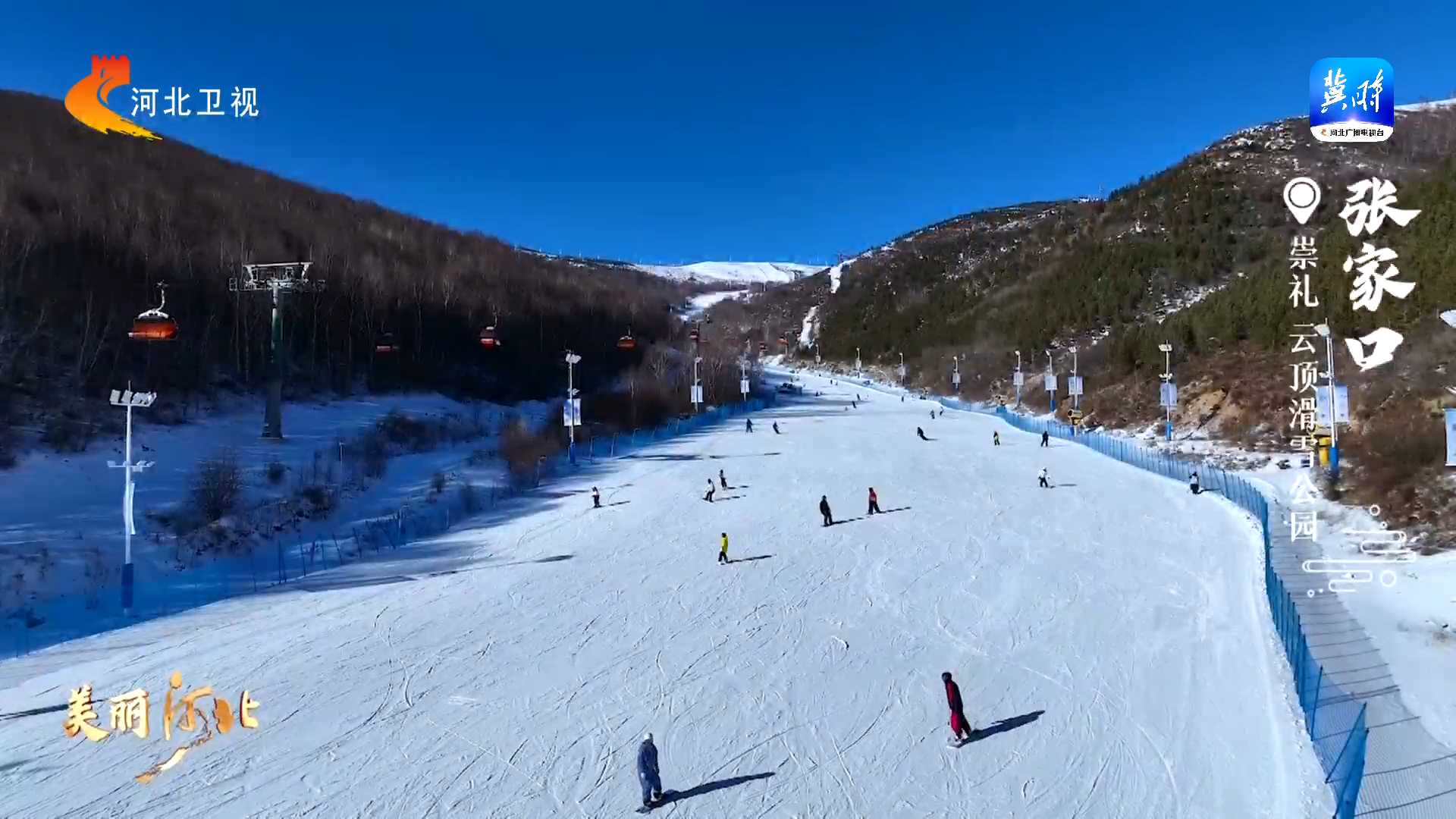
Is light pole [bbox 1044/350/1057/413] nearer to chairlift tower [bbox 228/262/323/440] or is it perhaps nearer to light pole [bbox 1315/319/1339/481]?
light pole [bbox 1315/319/1339/481]

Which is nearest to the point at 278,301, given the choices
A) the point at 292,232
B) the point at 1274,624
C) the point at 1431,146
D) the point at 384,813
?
the point at 384,813

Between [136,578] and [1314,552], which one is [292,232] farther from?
[1314,552]

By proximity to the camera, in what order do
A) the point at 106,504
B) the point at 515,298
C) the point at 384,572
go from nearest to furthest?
1. the point at 384,572
2. the point at 106,504
3. the point at 515,298

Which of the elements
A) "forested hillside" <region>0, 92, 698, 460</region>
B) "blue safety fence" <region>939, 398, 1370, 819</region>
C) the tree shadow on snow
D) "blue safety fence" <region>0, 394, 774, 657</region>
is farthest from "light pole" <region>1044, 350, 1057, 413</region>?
"forested hillside" <region>0, 92, 698, 460</region>

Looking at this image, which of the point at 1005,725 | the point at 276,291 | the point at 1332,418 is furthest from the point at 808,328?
the point at 1005,725

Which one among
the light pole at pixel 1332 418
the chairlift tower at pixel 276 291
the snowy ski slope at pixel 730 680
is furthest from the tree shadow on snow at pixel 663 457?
the light pole at pixel 1332 418
